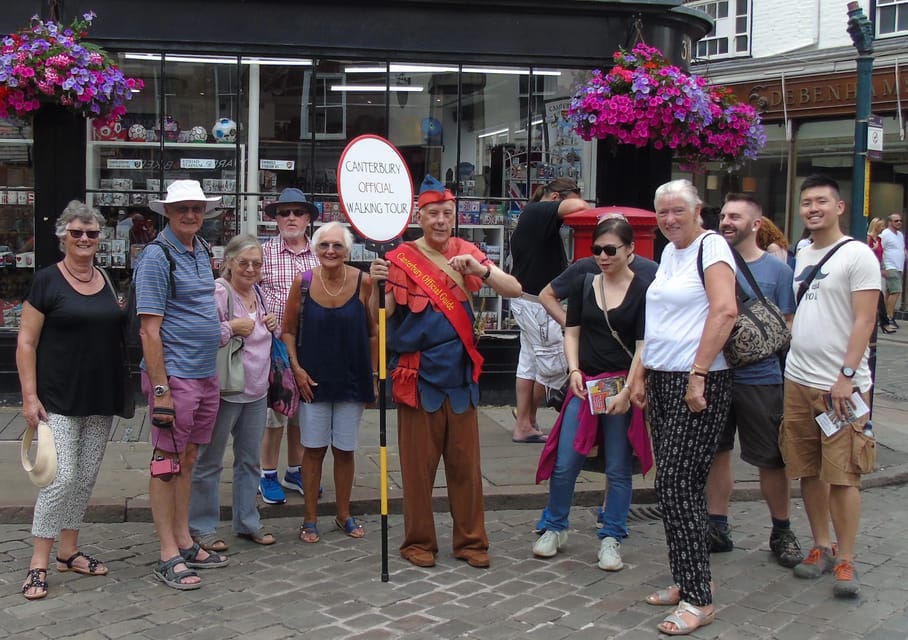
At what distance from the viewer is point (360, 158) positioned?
530cm

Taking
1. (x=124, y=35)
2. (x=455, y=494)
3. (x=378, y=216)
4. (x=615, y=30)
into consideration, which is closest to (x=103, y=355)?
(x=378, y=216)

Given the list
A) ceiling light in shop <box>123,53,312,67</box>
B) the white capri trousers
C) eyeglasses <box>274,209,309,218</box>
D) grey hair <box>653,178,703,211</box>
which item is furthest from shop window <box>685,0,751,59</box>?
the white capri trousers

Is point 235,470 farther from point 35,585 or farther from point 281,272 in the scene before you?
point 281,272

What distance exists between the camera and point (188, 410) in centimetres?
509

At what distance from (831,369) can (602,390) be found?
1.16 meters

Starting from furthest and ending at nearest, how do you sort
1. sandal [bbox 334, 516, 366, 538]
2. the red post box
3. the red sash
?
the red post box, sandal [bbox 334, 516, 366, 538], the red sash

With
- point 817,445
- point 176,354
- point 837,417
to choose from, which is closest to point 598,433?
point 817,445

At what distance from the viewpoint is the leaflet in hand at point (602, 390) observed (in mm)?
5383

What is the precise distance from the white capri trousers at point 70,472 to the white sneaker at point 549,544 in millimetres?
2377

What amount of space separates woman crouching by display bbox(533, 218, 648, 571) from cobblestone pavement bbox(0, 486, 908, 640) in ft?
0.73

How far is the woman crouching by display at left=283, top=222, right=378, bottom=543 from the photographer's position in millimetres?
5793

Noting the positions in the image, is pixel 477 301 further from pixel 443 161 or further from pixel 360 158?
pixel 360 158

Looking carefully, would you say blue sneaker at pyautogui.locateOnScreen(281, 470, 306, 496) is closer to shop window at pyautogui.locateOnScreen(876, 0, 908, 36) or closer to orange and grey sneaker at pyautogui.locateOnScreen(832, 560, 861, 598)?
orange and grey sneaker at pyautogui.locateOnScreen(832, 560, 861, 598)

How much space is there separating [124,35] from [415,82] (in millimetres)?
2587
